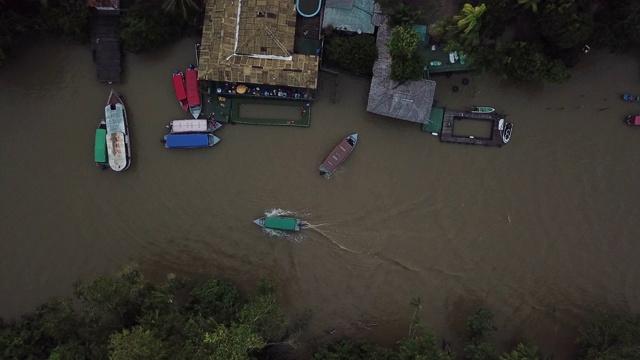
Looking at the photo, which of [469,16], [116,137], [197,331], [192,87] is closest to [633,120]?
[469,16]

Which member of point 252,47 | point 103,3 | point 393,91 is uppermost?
point 103,3

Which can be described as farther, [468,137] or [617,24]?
[468,137]

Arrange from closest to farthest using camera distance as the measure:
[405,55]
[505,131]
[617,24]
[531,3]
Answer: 1. [531,3]
2. [617,24]
3. [405,55]
4. [505,131]

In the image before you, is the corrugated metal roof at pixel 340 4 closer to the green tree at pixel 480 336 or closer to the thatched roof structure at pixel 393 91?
the thatched roof structure at pixel 393 91

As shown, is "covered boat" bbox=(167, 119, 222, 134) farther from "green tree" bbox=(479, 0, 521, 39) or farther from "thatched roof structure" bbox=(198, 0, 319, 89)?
"green tree" bbox=(479, 0, 521, 39)

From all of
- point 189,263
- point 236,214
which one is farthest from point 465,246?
point 189,263

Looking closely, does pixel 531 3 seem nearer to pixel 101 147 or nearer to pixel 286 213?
pixel 286 213

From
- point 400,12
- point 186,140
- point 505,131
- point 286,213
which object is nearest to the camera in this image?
point 400,12

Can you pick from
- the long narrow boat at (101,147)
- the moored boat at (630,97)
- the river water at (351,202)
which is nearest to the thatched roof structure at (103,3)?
the river water at (351,202)
